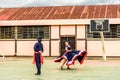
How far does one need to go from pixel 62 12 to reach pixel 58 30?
8.06ft

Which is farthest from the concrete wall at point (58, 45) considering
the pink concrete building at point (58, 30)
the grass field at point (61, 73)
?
the grass field at point (61, 73)

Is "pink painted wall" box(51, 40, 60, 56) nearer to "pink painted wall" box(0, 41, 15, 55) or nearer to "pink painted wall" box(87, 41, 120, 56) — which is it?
"pink painted wall" box(87, 41, 120, 56)

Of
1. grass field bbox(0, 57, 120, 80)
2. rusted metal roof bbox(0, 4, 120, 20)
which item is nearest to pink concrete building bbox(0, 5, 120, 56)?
rusted metal roof bbox(0, 4, 120, 20)

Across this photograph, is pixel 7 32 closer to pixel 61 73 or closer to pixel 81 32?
pixel 81 32

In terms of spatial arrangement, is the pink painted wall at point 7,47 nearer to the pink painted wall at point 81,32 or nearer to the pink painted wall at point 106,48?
the pink painted wall at point 81,32

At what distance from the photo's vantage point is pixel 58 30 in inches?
1332

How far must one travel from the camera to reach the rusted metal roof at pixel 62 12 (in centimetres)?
3419

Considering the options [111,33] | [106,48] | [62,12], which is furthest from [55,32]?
[111,33]

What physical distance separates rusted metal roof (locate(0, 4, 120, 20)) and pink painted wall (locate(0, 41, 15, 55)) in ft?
7.10

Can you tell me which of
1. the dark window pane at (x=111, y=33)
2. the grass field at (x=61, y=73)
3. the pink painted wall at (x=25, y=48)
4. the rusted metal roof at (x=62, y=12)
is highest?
the rusted metal roof at (x=62, y=12)

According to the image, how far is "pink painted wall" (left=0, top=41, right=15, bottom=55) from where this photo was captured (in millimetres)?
34781

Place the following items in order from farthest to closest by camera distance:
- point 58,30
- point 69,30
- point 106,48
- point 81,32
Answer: point 58,30 < point 69,30 < point 81,32 < point 106,48

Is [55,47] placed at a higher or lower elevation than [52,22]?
lower

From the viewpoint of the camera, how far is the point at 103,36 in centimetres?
3288
